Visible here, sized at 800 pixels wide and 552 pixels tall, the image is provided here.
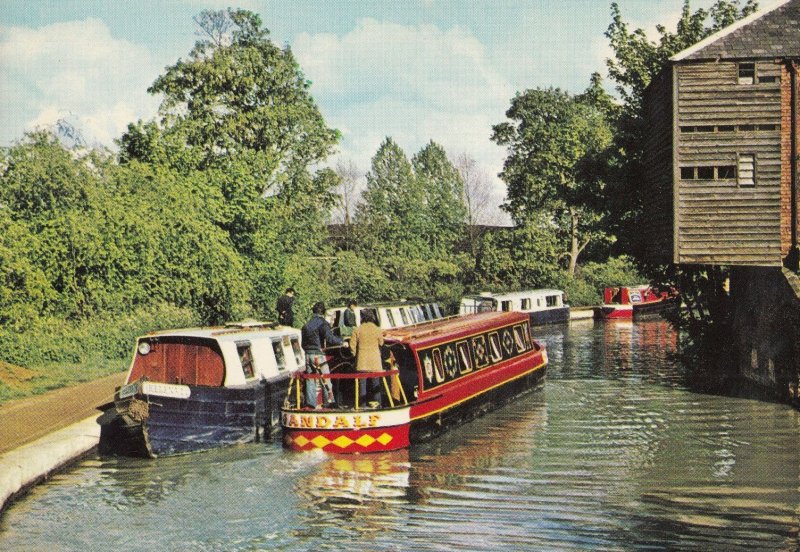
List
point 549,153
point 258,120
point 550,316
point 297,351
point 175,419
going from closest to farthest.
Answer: point 175,419, point 297,351, point 258,120, point 550,316, point 549,153

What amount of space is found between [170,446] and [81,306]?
11771mm

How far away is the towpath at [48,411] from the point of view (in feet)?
53.1

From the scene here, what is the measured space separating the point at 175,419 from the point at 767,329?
539 inches

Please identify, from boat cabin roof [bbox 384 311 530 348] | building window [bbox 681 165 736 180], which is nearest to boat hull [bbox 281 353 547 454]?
boat cabin roof [bbox 384 311 530 348]

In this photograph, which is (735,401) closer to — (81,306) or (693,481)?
(693,481)

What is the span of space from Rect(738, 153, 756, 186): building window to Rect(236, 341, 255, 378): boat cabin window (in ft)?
39.4

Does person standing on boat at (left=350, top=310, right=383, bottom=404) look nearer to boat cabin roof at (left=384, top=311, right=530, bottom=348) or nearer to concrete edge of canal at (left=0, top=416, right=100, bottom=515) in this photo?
boat cabin roof at (left=384, top=311, right=530, bottom=348)

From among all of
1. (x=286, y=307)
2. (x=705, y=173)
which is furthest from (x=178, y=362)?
(x=705, y=173)

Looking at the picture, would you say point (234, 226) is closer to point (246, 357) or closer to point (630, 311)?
point (246, 357)

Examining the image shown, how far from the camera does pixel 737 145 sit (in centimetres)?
2320

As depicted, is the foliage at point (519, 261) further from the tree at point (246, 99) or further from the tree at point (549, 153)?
the tree at point (246, 99)

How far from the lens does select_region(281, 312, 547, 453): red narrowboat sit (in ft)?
55.1

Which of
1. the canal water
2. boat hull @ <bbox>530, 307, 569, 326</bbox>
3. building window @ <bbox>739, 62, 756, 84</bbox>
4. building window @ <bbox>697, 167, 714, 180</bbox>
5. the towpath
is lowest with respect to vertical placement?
the canal water

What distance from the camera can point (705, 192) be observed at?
2327cm
